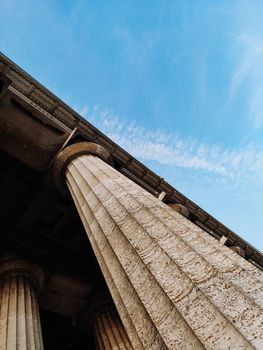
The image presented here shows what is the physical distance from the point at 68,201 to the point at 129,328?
821 centimetres

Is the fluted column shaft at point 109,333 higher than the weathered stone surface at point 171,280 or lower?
lower

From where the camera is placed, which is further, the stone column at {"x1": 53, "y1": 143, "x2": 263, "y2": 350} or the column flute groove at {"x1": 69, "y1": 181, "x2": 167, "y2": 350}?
the column flute groove at {"x1": 69, "y1": 181, "x2": 167, "y2": 350}

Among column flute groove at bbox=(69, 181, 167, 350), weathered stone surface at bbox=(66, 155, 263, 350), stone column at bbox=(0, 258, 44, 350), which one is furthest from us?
stone column at bbox=(0, 258, 44, 350)

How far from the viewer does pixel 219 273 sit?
9.55 feet

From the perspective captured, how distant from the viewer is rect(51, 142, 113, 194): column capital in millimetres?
8773

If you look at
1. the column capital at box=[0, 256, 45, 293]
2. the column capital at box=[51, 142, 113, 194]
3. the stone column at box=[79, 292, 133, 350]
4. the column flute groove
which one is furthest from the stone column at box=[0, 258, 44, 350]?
the column flute groove

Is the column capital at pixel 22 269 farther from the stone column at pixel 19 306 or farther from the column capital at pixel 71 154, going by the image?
the column capital at pixel 71 154

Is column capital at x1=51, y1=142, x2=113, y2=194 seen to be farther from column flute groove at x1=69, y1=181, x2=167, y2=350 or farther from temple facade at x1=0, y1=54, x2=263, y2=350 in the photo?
column flute groove at x1=69, y1=181, x2=167, y2=350

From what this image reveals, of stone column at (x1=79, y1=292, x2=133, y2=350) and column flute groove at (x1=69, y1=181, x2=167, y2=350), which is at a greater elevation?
column flute groove at (x1=69, y1=181, x2=167, y2=350)

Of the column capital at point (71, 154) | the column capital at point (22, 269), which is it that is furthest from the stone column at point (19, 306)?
the column capital at point (71, 154)

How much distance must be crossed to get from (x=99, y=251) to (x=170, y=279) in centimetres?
194

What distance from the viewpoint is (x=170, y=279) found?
317 cm

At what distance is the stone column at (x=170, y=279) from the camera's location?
95.5 inches

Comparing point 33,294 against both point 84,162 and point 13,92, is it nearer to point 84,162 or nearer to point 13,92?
point 84,162
